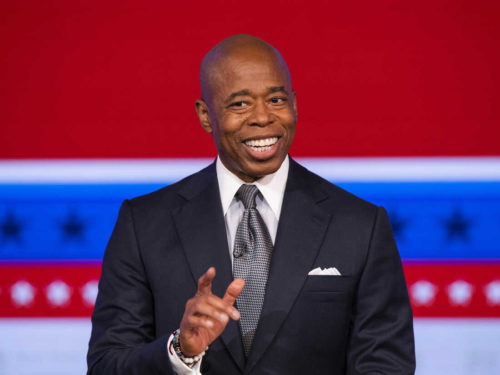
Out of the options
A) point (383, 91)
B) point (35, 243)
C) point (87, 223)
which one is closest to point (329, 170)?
point (383, 91)

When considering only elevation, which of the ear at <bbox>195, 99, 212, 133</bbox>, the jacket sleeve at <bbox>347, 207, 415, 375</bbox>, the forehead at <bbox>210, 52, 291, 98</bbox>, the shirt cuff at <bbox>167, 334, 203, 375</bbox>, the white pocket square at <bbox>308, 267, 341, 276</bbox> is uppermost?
the forehead at <bbox>210, 52, 291, 98</bbox>

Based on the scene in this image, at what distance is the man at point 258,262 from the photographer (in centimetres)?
143

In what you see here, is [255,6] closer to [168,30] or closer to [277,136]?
A: [168,30]

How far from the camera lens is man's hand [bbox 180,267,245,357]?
1240 millimetres

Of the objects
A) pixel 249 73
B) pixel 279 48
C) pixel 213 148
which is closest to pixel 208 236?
pixel 249 73

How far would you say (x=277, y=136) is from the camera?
149 cm

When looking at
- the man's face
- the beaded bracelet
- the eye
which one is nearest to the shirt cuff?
the beaded bracelet

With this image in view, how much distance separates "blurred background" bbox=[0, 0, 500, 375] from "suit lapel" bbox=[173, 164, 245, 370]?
77cm

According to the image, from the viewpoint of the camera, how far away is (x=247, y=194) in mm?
1543

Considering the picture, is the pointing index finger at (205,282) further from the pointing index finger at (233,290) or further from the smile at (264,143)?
the smile at (264,143)

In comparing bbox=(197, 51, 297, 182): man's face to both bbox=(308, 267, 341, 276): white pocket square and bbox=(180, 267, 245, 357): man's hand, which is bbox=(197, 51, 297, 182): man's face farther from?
bbox=(180, 267, 245, 357): man's hand

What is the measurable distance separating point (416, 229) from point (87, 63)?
1.17 meters

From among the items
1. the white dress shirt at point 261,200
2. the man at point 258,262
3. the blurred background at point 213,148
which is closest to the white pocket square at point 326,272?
the man at point 258,262

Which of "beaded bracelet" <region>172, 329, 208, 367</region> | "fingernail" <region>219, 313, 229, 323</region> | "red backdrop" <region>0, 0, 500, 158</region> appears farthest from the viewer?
"red backdrop" <region>0, 0, 500, 158</region>
